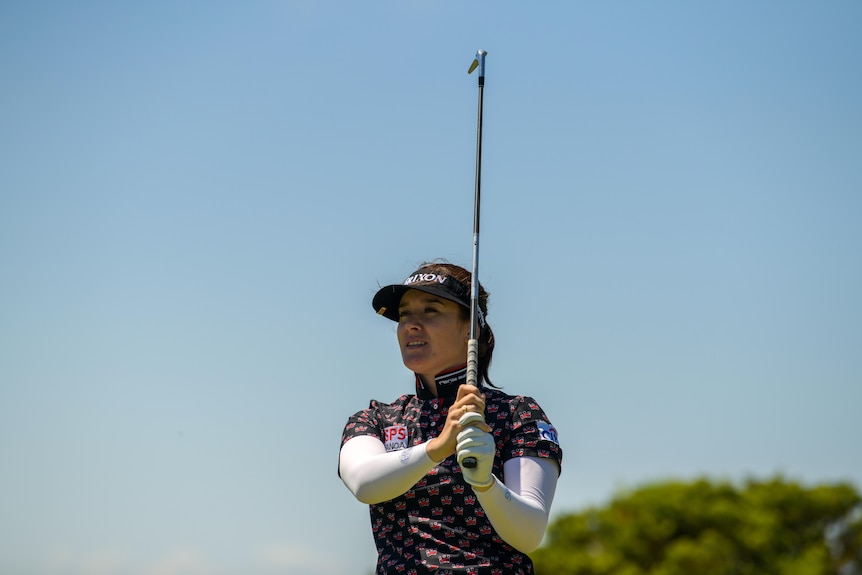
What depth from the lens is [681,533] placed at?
37469 mm

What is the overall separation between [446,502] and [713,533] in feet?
111

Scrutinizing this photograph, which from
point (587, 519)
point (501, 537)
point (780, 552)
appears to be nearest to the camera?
point (501, 537)

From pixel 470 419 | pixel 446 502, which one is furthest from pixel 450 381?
pixel 470 419

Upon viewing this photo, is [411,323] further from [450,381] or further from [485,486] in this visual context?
[485,486]

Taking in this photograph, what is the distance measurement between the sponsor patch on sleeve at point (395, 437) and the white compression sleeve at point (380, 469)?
7cm

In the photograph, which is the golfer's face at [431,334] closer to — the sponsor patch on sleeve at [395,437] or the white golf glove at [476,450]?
the sponsor patch on sleeve at [395,437]

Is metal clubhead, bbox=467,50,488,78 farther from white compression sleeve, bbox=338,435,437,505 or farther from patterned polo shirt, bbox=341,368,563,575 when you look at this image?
white compression sleeve, bbox=338,435,437,505

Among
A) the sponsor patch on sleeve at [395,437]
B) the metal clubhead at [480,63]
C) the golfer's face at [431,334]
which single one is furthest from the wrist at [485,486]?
the metal clubhead at [480,63]

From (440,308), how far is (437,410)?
527mm

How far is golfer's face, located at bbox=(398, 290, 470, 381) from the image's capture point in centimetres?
566

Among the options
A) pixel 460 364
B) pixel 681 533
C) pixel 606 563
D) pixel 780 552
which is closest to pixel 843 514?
pixel 780 552

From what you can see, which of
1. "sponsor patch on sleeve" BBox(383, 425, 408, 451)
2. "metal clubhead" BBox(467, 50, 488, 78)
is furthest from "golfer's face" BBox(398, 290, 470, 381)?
"metal clubhead" BBox(467, 50, 488, 78)

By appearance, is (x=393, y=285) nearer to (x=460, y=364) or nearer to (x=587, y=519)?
(x=460, y=364)

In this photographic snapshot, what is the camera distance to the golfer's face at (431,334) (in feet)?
18.6
